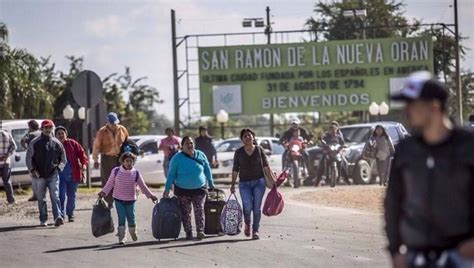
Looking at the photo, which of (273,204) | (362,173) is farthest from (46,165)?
(362,173)

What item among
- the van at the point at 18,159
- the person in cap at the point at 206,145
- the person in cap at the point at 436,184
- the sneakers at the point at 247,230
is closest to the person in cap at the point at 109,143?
the sneakers at the point at 247,230

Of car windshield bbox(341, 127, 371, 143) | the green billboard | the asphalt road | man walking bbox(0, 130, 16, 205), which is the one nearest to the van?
man walking bbox(0, 130, 16, 205)

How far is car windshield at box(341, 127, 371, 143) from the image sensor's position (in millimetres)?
32219

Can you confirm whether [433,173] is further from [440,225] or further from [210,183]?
[210,183]

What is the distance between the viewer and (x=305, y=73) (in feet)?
157

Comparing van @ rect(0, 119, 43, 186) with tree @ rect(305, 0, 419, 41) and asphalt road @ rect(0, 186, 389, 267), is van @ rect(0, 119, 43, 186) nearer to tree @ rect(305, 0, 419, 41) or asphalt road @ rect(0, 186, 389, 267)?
asphalt road @ rect(0, 186, 389, 267)

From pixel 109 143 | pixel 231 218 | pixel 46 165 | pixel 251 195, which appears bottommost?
pixel 231 218

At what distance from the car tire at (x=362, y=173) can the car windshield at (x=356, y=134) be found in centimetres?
110

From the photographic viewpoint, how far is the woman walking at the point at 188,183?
16.4 m

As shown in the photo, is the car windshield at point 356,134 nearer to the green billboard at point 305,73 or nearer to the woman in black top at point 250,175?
the green billboard at point 305,73

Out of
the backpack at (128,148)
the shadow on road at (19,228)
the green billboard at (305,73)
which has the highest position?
the green billboard at (305,73)

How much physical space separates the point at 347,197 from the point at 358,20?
38.3m

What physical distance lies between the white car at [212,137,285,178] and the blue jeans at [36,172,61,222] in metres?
15.2

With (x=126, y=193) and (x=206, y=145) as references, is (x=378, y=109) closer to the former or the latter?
(x=206, y=145)
